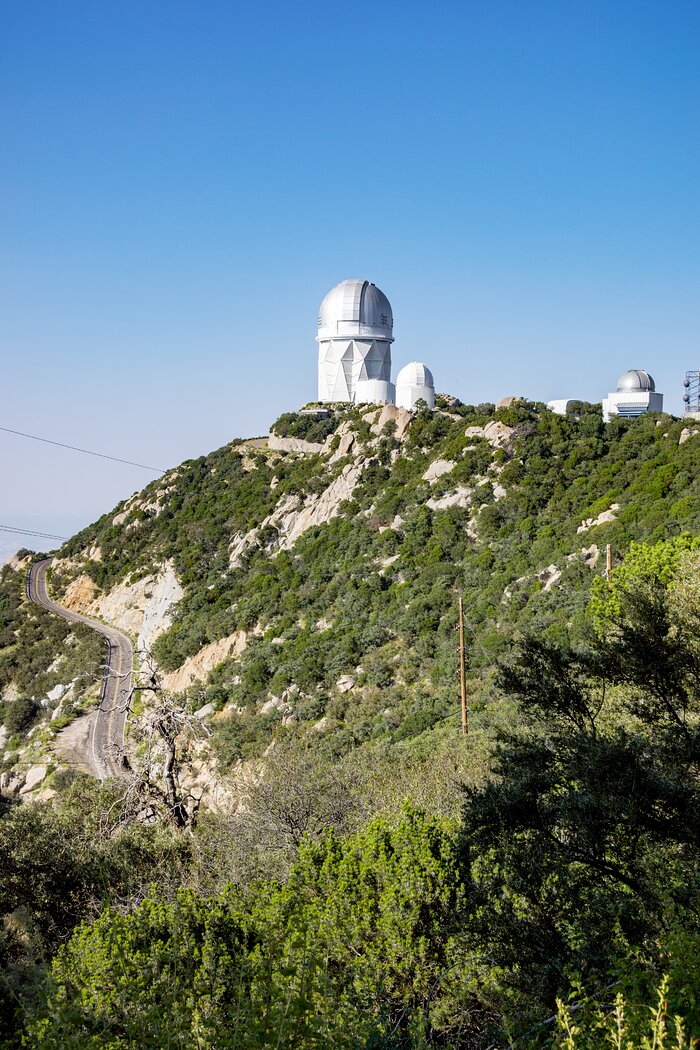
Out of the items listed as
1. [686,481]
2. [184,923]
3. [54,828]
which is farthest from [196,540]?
[184,923]

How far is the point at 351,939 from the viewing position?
824cm

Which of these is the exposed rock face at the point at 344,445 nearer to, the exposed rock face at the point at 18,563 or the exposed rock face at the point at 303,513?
the exposed rock face at the point at 303,513

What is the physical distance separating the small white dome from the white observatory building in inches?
2.6

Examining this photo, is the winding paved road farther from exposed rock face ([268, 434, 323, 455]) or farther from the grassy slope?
exposed rock face ([268, 434, 323, 455])

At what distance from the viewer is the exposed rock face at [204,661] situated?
32812mm

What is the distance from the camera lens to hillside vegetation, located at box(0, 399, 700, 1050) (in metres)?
6.32

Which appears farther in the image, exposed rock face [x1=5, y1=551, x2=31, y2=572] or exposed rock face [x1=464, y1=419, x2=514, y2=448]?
exposed rock face [x1=5, y1=551, x2=31, y2=572]

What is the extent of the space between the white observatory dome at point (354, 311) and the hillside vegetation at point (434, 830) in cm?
2515

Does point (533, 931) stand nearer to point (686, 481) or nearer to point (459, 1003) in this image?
point (459, 1003)

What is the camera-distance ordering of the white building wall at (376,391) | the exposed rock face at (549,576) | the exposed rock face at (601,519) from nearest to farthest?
the exposed rock face at (549,576) < the exposed rock face at (601,519) < the white building wall at (376,391)

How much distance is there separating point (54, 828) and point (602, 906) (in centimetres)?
982

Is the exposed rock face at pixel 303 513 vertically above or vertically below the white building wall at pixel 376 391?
below

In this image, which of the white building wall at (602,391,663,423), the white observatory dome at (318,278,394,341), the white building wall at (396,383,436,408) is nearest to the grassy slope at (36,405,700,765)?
the white building wall at (396,383,436,408)

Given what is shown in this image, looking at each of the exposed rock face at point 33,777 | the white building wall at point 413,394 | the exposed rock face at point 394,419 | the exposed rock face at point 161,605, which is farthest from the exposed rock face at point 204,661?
the white building wall at point 413,394
